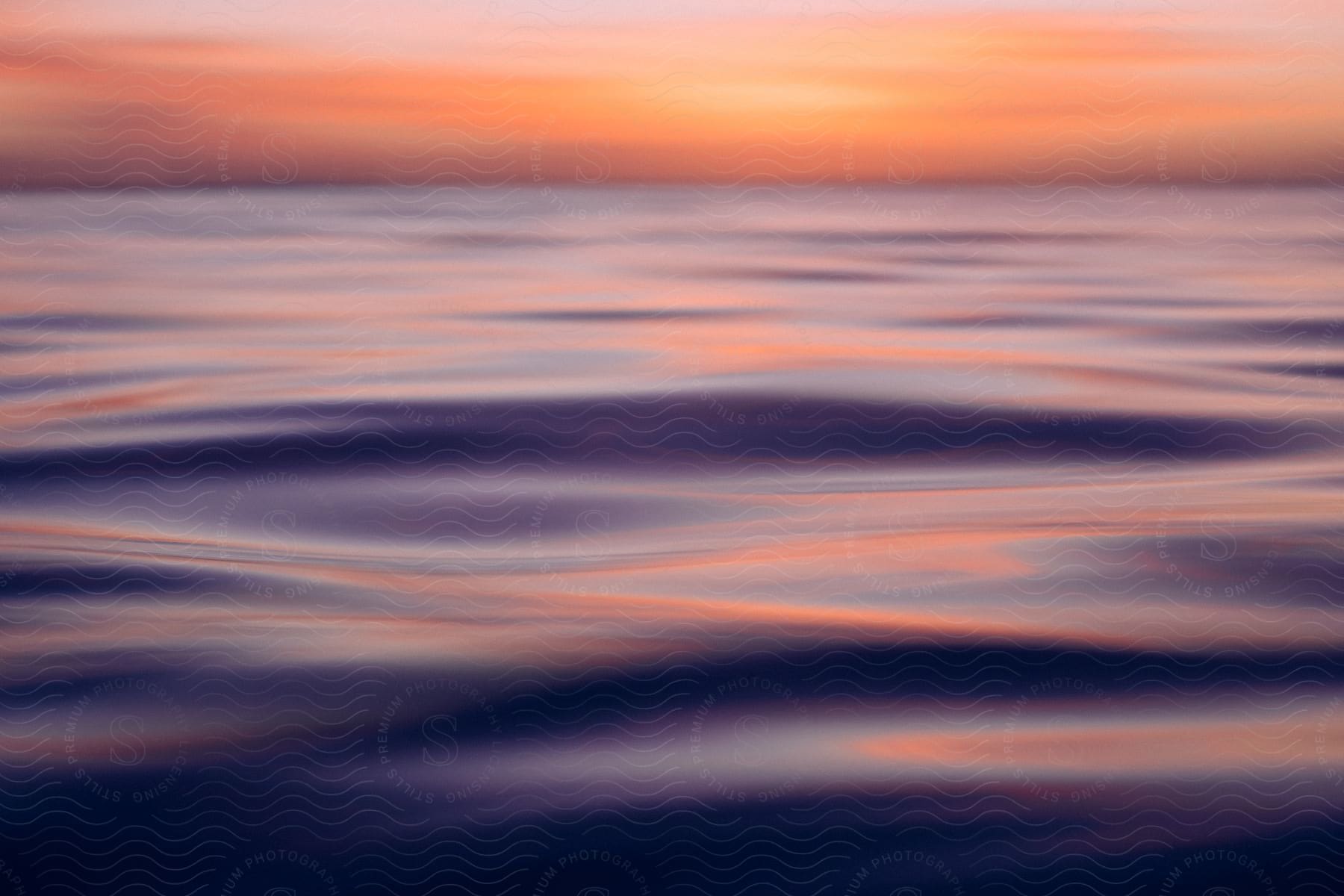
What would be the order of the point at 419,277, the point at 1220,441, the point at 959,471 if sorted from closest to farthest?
1. the point at 959,471
2. the point at 1220,441
3. the point at 419,277

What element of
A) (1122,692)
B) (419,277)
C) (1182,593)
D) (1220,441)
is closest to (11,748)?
(1122,692)

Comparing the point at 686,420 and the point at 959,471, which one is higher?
the point at 686,420

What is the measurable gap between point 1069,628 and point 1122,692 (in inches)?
5.1

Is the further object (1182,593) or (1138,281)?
(1138,281)

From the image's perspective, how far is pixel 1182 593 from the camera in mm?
1428

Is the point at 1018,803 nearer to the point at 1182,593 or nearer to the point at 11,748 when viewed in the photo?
the point at 1182,593

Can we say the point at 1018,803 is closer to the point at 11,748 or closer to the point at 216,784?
the point at 216,784

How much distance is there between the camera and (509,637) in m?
1.33

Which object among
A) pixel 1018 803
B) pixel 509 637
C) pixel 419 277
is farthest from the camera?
pixel 419 277

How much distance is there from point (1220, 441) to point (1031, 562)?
601 mm

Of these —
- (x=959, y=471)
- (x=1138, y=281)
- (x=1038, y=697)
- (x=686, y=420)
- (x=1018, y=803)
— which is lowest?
(x=1018, y=803)

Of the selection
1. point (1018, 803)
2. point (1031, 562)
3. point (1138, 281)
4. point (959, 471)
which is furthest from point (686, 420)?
point (1138, 281)

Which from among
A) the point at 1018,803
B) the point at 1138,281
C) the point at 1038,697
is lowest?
the point at 1018,803

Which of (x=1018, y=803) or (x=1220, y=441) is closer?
(x=1018, y=803)
